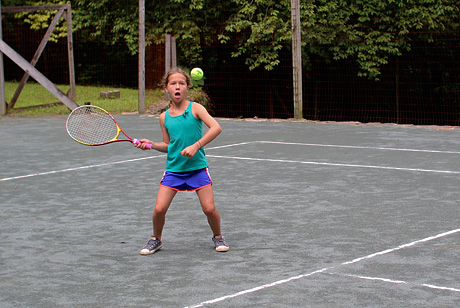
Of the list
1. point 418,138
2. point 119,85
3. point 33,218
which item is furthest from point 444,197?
point 119,85

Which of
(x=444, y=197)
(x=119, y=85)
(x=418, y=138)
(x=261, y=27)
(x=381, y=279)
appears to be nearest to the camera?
(x=381, y=279)

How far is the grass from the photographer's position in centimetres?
1875

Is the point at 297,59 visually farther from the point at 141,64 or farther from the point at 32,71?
the point at 32,71

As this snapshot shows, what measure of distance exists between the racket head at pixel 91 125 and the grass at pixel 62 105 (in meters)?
11.6

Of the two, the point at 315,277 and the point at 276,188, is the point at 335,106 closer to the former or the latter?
the point at 276,188

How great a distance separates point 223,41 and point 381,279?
17414 mm

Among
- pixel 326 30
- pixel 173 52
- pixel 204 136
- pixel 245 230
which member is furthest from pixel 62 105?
pixel 204 136

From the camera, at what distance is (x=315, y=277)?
481 cm

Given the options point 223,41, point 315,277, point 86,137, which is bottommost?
point 315,277

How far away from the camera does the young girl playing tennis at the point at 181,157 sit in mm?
5570

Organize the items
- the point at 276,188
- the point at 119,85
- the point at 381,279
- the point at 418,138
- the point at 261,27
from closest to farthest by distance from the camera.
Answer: the point at 381,279
the point at 276,188
the point at 418,138
the point at 261,27
the point at 119,85

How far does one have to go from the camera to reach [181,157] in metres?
5.61

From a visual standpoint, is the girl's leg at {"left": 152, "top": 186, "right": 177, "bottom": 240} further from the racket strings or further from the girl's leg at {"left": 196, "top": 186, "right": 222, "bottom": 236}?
the racket strings

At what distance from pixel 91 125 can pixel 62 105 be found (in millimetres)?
13158
